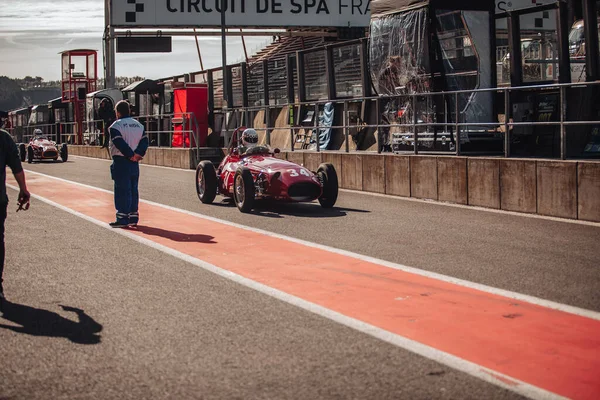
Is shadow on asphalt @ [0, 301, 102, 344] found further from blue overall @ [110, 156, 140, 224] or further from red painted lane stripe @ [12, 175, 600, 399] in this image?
blue overall @ [110, 156, 140, 224]

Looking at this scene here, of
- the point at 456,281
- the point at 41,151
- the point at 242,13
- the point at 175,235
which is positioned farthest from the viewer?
the point at 242,13

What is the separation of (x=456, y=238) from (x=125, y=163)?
4711mm

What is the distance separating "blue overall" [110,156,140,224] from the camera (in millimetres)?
12500

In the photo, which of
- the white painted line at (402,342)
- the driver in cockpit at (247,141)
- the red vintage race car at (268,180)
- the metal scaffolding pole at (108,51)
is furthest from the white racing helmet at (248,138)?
the metal scaffolding pole at (108,51)

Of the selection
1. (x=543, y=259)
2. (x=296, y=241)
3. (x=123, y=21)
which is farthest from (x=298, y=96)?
(x=123, y=21)

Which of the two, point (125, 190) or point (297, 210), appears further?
point (297, 210)

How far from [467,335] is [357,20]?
166 ft

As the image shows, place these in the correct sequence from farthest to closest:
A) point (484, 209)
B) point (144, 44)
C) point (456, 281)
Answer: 1. point (144, 44)
2. point (484, 209)
3. point (456, 281)

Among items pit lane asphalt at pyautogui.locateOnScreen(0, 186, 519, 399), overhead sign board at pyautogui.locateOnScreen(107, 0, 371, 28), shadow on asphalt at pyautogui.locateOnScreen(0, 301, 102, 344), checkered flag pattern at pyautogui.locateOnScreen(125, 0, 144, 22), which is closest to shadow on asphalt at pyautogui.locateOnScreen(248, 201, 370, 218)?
pit lane asphalt at pyautogui.locateOnScreen(0, 186, 519, 399)

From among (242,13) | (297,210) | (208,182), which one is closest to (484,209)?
(297,210)

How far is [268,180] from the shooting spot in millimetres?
14148

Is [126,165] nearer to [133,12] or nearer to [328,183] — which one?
[328,183]

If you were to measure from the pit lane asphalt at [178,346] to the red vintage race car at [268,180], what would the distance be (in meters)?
5.01

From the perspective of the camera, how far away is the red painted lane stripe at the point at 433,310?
5285 mm
